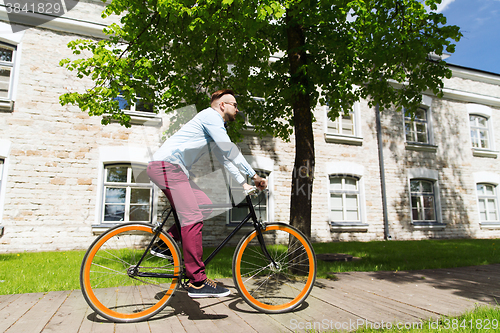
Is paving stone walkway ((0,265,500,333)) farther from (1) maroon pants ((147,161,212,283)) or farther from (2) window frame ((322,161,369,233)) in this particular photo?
(2) window frame ((322,161,369,233))

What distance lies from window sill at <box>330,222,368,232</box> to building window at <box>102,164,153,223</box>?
5.92 meters

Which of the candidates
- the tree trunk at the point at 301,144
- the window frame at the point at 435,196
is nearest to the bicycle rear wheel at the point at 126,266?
the tree trunk at the point at 301,144

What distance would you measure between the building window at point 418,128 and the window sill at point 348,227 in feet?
14.0

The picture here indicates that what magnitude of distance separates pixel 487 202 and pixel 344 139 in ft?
25.6

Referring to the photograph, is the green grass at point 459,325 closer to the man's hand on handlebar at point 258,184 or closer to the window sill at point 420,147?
the man's hand on handlebar at point 258,184

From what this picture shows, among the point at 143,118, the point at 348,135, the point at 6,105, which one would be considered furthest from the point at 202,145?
the point at 348,135

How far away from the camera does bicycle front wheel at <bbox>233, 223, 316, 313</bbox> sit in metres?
2.78

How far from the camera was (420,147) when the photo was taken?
12.8 metres

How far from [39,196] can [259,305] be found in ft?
24.8

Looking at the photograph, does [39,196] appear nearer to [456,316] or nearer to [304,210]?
[304,210]

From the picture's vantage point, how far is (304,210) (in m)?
4.82

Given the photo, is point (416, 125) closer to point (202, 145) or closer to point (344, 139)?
point (344, 139)

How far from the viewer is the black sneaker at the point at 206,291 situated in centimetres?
255

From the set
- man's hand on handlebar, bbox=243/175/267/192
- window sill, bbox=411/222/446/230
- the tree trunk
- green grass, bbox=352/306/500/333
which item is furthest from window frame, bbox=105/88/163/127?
window sill, bbox=411/222/446/230
